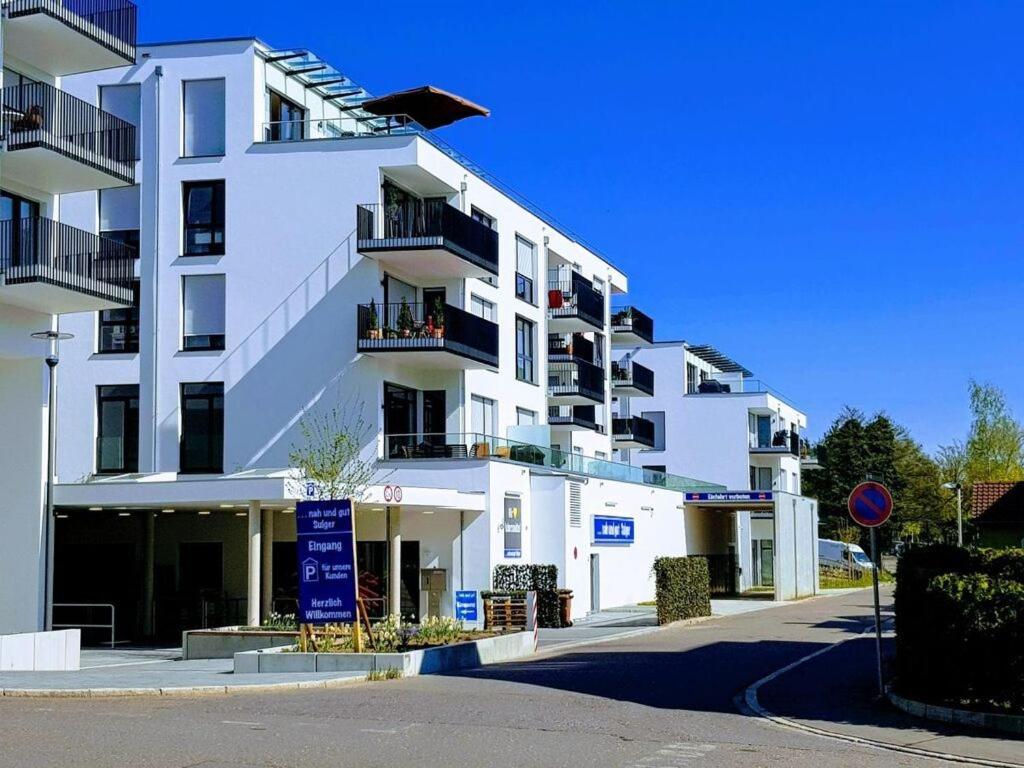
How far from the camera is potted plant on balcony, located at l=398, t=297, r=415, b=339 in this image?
38.6 meters

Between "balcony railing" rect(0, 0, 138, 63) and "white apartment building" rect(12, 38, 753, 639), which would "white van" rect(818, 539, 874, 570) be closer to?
"white apartment building" rect(12, 38, 753, 639)

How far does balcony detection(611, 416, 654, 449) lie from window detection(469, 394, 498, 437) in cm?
1790

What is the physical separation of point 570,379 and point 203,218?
16879mm

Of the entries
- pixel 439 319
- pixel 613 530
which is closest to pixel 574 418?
pixel 613 530

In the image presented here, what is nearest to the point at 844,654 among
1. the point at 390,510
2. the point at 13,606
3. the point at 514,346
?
the point at 390,510

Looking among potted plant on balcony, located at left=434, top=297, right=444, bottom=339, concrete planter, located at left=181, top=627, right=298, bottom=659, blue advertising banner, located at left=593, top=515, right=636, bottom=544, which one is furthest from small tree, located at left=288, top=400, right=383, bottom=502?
concrete planter, located at left=181, top=627, right=298, bottom=659

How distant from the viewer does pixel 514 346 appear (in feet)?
155

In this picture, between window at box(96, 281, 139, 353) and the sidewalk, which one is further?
window at box(96, 281, 139, 353)

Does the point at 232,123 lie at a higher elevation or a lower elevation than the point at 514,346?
higher

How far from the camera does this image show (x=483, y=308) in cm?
4478

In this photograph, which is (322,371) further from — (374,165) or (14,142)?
(14,142)

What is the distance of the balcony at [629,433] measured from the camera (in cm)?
6278

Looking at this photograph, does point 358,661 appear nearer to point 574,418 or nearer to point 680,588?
point 680,588

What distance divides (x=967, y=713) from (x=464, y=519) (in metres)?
22.9
